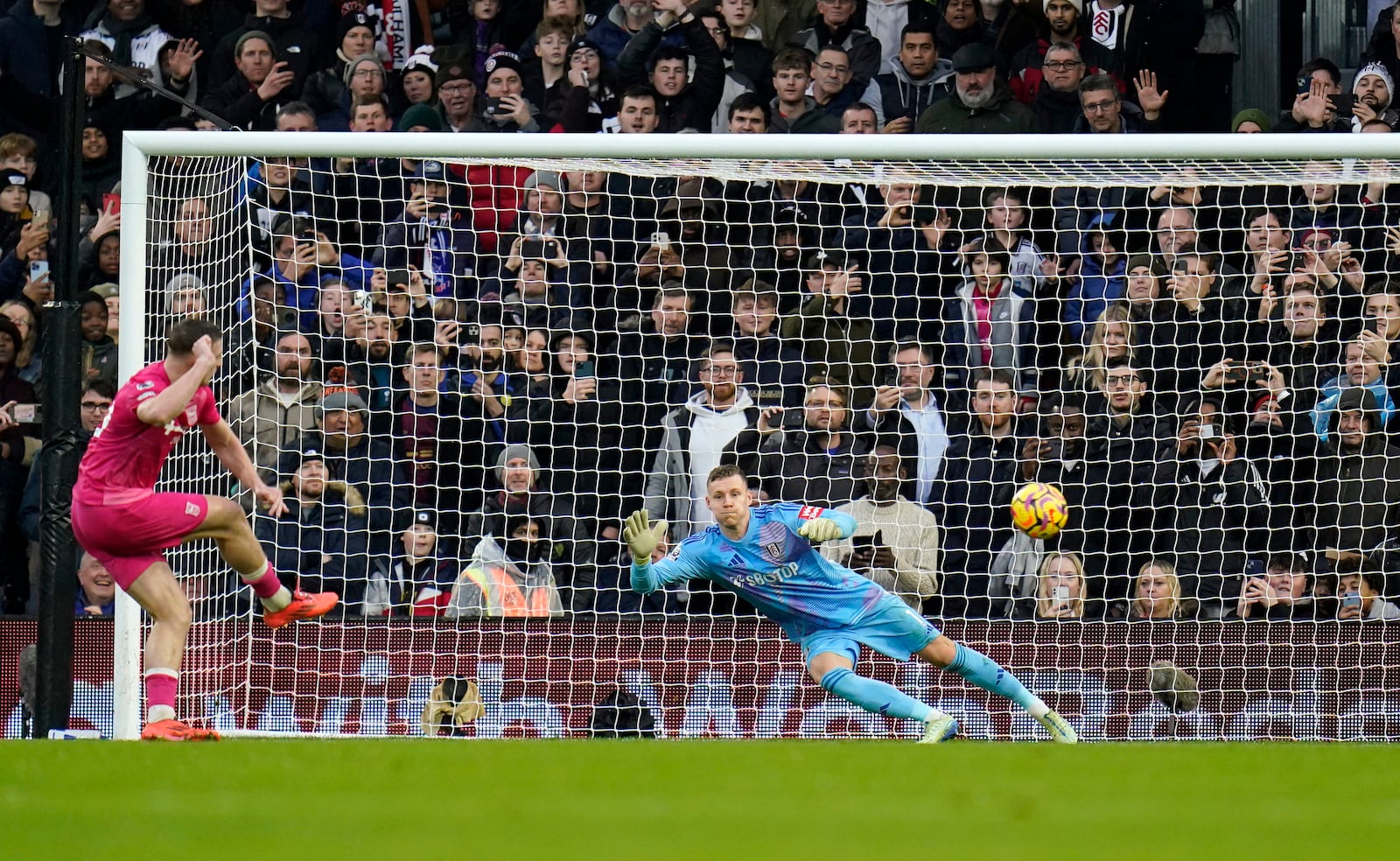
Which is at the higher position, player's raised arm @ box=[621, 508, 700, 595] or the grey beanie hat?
the grey beanie hat

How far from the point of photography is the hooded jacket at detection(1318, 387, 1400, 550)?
8.65 metres

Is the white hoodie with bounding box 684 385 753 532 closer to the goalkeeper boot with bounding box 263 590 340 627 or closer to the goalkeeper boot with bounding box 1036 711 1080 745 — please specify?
the goalkeeper boot with bounding box 1036 711 1080 745

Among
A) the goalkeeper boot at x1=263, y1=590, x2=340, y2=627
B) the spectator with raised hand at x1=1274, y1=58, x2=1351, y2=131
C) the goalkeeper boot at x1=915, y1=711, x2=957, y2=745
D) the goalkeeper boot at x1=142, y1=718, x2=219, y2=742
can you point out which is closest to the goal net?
the spectator with raised hand at x1=1274, y1=58, x2=1351, y2=131

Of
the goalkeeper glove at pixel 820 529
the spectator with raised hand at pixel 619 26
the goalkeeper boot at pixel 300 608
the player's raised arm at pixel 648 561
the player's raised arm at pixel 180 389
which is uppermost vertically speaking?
the spectator with raised hand at pixel 619 26

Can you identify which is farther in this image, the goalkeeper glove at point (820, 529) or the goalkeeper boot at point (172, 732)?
the goalkeeper glove at point (820, 529)

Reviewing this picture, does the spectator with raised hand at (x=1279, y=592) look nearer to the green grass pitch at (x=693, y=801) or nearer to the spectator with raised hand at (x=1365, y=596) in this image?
the spectator with raised hand at (x=1365, y=596)

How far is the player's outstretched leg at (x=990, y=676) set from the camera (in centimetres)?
800

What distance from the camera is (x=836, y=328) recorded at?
368 inches

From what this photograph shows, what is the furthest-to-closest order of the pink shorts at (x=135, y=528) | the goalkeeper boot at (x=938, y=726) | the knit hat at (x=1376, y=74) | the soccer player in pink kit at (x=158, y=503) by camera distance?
the knit hat at (x=1376, y=74)
the goalkeeper boot at (x=938, y=726)
the pink shorts at (x=135, y=528)
the soccer player in pink kit at (x=158, y=503)

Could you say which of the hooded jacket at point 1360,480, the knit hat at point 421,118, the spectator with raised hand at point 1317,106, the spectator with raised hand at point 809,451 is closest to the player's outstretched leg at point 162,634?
the spectator with raised hand at point 809,451

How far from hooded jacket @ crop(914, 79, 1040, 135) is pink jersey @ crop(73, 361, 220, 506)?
4.74 metres

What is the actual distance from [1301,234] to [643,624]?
13.5 feet

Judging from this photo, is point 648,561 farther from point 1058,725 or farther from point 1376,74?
point 1376,74

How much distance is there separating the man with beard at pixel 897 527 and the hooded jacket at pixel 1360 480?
1952 mm
